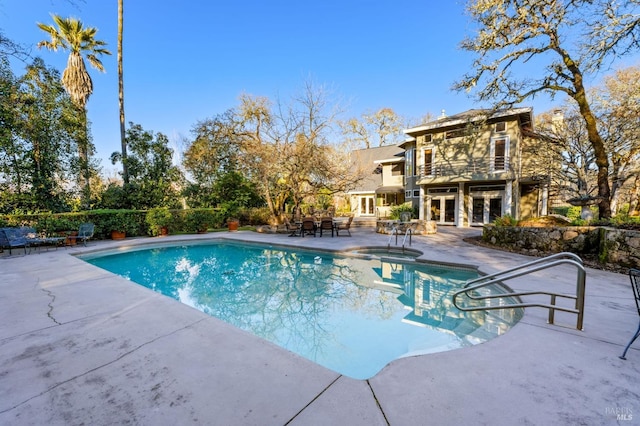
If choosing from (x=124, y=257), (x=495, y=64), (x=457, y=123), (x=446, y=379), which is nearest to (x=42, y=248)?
(x=124, y=257)

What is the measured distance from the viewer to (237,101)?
15484 mm

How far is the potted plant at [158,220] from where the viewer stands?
1326 centimetres

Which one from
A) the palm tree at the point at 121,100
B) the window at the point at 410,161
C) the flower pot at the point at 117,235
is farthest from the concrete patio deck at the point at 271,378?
the window at the point at 410,161

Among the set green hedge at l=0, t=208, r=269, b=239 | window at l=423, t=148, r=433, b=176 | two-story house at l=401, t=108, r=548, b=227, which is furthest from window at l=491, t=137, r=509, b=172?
green hedge at l=0, t=208, r=269, b=239

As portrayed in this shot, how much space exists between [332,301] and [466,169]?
49.0 feet

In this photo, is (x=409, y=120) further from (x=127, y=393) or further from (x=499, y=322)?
(x=127, y=393)

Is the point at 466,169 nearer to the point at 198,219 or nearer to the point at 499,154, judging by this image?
the point at 499,154

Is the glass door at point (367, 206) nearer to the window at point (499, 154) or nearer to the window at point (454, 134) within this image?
the window at point (454, 134)

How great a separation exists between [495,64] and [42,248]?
18.6 metres

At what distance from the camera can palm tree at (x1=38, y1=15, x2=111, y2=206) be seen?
14.4 metres

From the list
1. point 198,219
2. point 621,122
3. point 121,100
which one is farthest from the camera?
point 121,100

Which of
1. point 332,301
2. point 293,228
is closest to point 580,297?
point 332,301

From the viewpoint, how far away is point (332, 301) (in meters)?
5.56

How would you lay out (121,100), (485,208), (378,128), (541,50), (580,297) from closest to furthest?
1. (580,297)
2. (541,50)
3. (121,100)
4. (485,208)
5. (378,128)
